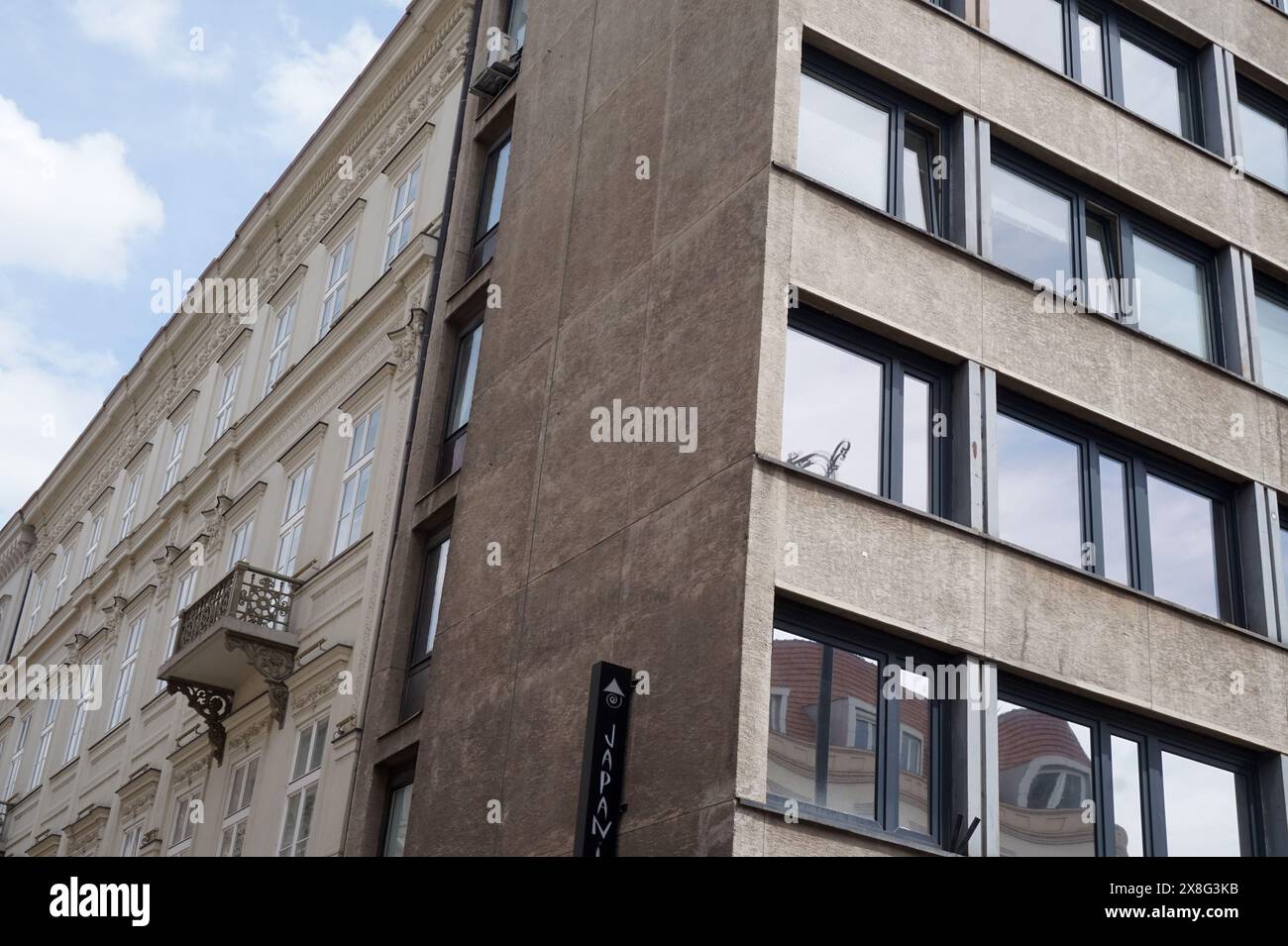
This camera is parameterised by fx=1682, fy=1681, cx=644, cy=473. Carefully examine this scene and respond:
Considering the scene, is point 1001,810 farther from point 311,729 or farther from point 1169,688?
point 311,729

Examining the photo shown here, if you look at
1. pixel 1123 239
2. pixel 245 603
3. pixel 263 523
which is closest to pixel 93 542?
pixel 263 523

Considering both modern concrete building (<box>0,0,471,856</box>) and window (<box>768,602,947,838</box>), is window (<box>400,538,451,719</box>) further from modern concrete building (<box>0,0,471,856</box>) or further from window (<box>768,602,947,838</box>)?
window (<box>768,602,947,838</box>)

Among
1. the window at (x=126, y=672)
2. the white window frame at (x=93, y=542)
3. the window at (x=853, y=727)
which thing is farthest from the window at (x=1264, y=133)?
the white window frame at (x=93, y=542)

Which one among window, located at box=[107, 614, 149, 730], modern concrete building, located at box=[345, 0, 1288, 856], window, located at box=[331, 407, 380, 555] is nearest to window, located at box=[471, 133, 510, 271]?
modern concrete building, located at box=[345, 0, 1288, 856]

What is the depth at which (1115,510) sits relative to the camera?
55.7ft

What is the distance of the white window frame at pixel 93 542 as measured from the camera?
1542 inches

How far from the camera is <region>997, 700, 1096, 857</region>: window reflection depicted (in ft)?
48.0

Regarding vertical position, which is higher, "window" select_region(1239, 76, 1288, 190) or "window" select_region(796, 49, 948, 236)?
"window" select_region(1239, 76, 1288, 190)

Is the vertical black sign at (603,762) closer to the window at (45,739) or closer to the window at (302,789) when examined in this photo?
the window at (302,789)

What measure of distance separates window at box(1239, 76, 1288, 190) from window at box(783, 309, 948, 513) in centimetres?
703

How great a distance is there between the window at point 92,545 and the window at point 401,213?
15989 mm
